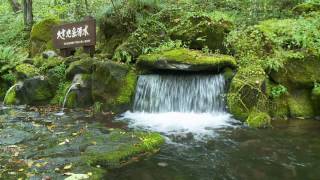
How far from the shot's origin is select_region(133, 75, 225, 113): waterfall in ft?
34.0

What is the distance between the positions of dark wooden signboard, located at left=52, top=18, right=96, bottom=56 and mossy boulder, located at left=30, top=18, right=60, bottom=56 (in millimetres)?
2421

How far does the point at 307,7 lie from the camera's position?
43.0ft

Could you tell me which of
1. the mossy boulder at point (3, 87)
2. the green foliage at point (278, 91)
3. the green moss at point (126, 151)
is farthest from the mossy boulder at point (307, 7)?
the mossy boulder at point (3, 87)

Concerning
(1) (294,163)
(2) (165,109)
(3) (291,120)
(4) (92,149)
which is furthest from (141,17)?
(1) (294,163)

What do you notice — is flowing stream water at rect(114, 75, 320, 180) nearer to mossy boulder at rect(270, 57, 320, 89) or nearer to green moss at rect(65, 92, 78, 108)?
mossy boulder at rect(270, 57, 320, 89)

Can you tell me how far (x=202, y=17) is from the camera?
1190cm

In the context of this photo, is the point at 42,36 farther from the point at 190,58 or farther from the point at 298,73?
the point at 298,73

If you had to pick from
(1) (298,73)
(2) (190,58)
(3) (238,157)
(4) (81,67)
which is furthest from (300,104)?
(4) (81,67)

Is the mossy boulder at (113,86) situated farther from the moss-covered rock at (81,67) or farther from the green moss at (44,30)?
the green moss at (44,30)

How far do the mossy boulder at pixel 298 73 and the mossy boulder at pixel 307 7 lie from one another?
11.0ft

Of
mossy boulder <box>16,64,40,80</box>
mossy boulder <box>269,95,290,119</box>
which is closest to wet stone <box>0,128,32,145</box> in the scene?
mossy boulder <box>16,64,40,80</box>

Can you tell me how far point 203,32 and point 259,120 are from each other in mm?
3730

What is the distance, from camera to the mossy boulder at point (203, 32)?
38.0ft

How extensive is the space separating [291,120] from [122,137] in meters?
4.32
